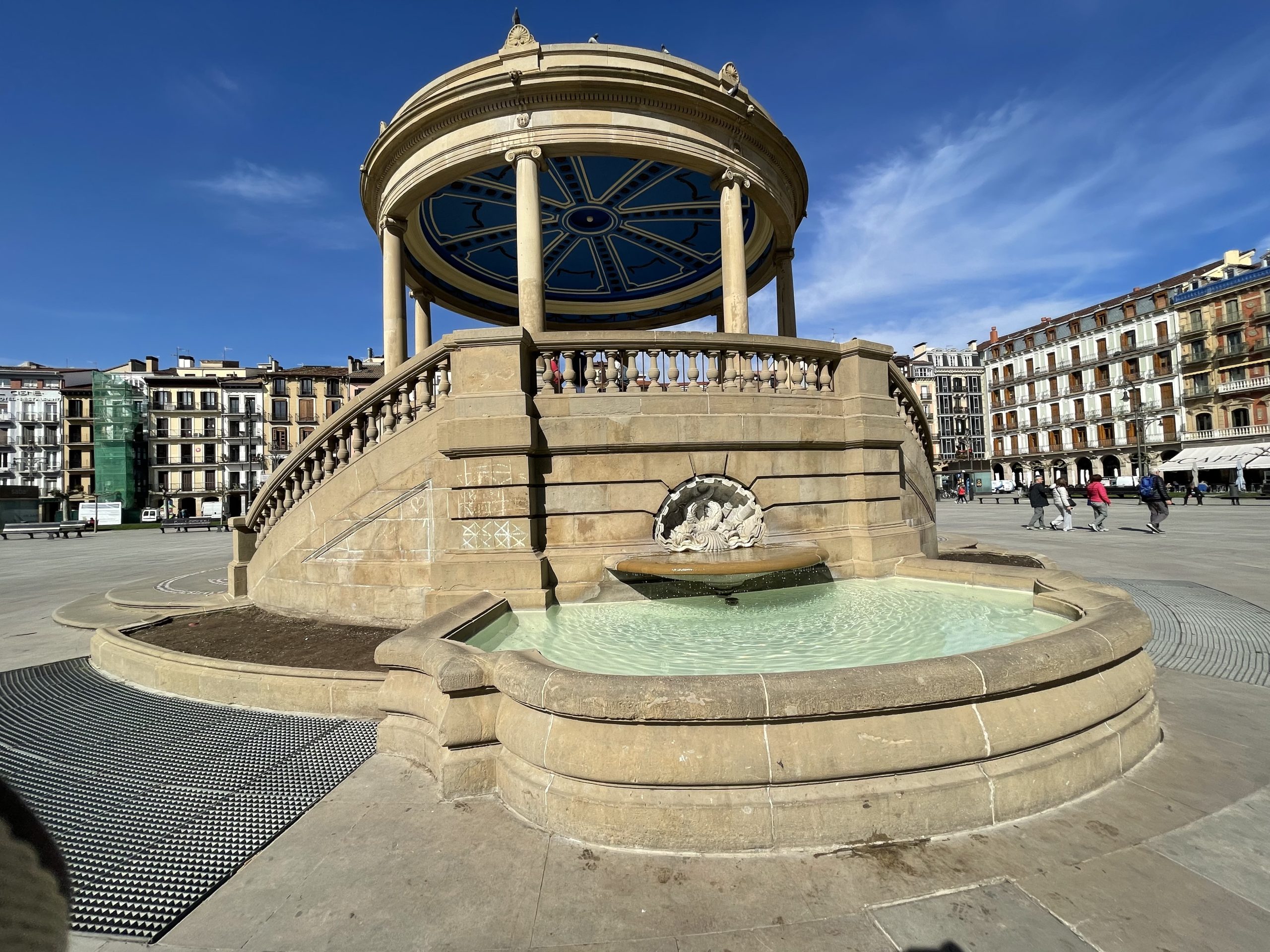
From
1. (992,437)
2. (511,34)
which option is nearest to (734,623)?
(511,34)

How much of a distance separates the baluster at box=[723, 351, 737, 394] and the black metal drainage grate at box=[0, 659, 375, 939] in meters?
5.92

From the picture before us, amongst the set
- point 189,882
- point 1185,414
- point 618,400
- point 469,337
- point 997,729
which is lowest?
point 189,882

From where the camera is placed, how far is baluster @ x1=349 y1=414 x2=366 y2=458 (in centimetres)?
805

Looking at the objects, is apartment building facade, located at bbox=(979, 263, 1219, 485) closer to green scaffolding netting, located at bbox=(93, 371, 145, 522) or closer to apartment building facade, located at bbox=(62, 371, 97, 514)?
green scaffolding netting, located at bbox=(93, 371, 145, 522)

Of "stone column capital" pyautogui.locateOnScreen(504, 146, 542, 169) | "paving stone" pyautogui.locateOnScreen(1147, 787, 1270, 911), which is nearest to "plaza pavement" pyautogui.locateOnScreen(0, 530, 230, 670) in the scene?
"stone column capital" pyautogui.locateOnScreen(504, 146, 542, 169)

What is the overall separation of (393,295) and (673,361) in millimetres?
7423

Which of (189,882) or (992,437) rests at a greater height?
(992,437)

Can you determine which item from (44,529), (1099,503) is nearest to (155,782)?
(1099,503)

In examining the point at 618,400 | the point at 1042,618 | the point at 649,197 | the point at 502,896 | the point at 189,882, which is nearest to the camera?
the point at 502,896

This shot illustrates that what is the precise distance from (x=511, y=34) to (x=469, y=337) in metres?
7.02

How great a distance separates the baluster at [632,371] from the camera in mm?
7789

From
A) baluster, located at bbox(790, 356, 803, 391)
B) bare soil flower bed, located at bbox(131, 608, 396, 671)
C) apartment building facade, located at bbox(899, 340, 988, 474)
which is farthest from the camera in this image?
apartment building facade, located at bbox(899, 340, 988, 474)

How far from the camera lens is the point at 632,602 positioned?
7488 mm

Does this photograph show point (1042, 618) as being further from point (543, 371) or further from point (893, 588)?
point (543, 371)
